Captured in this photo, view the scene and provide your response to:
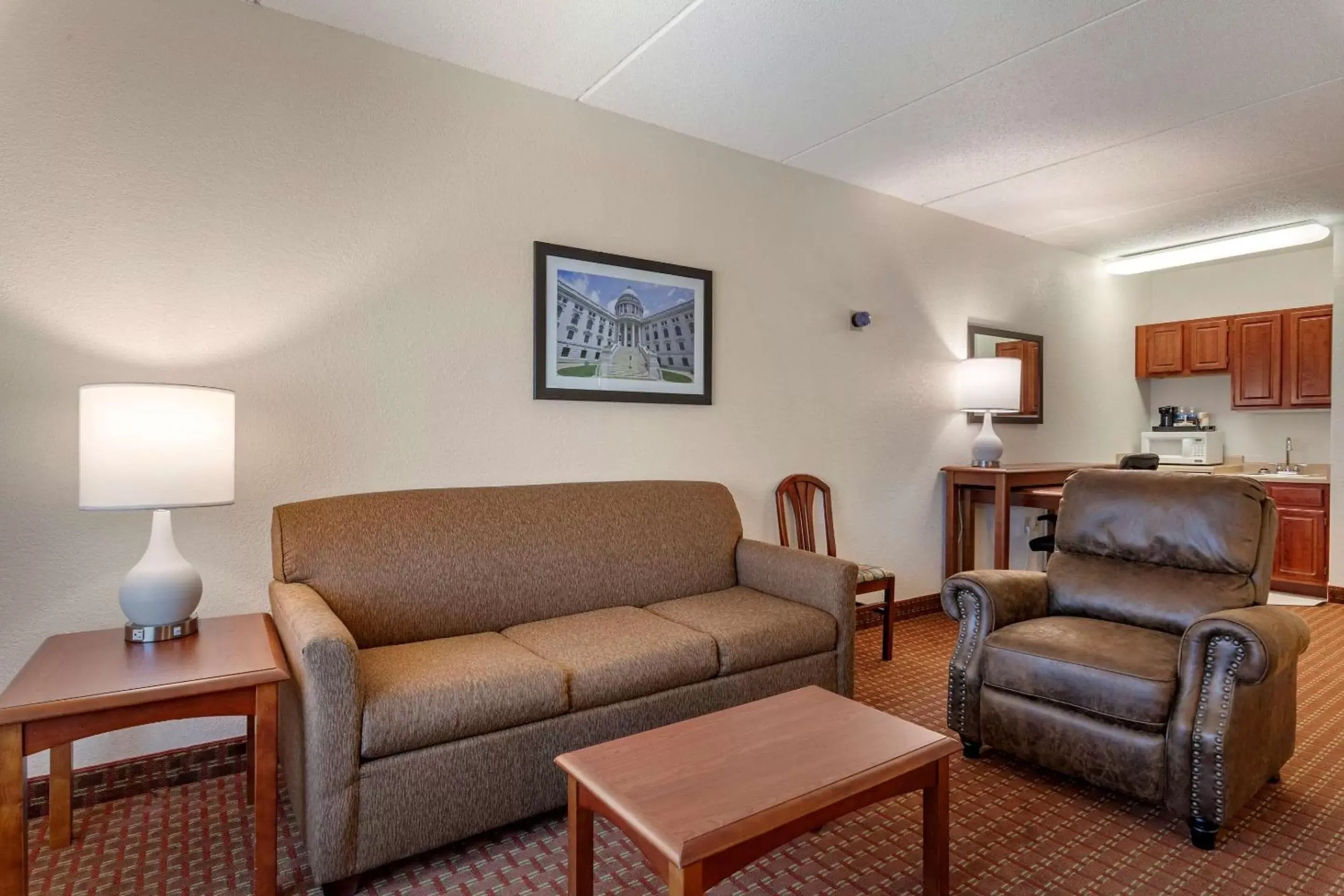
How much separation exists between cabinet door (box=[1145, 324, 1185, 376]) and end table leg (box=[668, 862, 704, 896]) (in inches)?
241

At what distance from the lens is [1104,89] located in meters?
2.90

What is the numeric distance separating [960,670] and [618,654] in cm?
117

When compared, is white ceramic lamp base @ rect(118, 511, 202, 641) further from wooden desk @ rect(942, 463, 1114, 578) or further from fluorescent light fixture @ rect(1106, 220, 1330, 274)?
fluorescent light fixture @ rect(1106, 220, 1330, 274)

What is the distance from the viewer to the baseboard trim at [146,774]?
2098mm

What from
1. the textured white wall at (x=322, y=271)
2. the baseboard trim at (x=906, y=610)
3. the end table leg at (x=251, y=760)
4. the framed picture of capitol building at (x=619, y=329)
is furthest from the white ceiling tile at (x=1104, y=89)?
the end table leg at (x=251, y=760)

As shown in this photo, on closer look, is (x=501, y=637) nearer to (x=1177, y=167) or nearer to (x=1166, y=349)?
(x=1177, y=167)

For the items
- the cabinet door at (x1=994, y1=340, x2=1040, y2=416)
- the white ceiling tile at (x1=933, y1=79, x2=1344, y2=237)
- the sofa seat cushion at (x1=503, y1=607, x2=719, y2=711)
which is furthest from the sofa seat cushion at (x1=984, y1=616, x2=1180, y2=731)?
the cabinet door at (x1=994, y1=340, x2=1040, y2=416)

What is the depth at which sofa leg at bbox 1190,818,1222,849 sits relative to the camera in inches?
75.0

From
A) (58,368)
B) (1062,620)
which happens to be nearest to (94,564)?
(58,368)

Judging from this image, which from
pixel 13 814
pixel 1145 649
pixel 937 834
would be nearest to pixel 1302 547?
pixel 1145 649

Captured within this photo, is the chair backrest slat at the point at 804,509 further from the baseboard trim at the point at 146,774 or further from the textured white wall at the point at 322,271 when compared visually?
the baseboard trim at the point at 146,774

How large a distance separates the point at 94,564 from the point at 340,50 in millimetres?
1844

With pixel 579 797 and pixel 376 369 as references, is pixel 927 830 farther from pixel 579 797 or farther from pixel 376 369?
pixel 376 369

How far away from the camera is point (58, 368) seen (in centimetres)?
211
